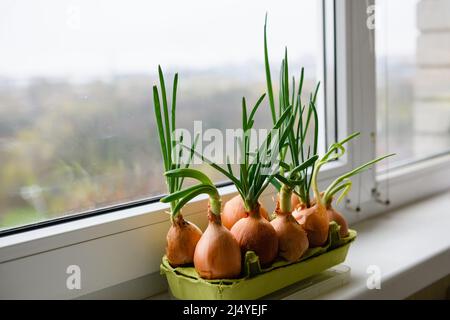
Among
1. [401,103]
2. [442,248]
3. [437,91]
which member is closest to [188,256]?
[442,248]

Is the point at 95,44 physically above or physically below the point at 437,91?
above

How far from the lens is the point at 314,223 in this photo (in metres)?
0.90

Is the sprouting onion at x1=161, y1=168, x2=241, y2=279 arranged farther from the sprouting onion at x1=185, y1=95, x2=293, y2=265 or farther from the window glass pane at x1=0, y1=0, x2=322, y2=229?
the window glass pane at x1=0, y1=0, x2=322, y2=229

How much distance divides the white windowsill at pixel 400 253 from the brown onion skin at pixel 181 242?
114 mm

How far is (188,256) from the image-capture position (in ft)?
2.71

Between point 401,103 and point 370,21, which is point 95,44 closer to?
point 370,21

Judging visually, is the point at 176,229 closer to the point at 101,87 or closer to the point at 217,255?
the point at 217,255

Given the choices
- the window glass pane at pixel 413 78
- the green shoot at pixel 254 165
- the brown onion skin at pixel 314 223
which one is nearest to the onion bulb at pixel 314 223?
the brown onion skin at pixel 314 223

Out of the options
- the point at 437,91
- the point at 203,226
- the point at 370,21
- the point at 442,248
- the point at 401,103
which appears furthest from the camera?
the point at 437,91

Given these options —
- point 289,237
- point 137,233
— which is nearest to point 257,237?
point 289,237

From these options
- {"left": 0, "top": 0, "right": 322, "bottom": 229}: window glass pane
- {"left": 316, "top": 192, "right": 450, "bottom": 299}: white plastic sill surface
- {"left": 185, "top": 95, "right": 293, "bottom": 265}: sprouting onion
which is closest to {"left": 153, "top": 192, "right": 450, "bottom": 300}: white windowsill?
{"left": 316, "top": 192, "right": 450, "bottom": 299}: white plastic sill surface

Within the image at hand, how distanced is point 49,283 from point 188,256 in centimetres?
19

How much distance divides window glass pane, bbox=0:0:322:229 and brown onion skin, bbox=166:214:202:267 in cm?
13

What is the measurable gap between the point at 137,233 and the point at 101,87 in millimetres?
221
